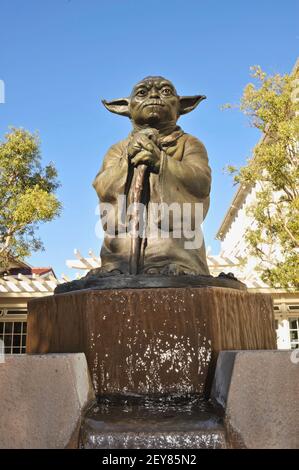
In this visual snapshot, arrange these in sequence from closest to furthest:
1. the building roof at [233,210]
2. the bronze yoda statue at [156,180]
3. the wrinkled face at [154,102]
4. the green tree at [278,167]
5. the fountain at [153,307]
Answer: the fountain at [153,307], the bronze yoda statue at [156,180], the wrinkled face at [154,102], the green tree at [278,167], the building roof at [233,210]

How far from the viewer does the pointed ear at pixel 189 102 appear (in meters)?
5.04

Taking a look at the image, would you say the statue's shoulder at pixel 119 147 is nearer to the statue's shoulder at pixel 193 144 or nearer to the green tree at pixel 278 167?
the statue's shoulder at pixel 193 144

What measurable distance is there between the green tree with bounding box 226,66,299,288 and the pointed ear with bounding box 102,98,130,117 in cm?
871

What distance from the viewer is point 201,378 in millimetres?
3160

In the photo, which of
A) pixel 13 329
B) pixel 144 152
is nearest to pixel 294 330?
pixel 13 329

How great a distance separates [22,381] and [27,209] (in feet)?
44.5

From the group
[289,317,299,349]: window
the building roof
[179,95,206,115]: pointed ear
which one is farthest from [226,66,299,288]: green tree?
the building roof

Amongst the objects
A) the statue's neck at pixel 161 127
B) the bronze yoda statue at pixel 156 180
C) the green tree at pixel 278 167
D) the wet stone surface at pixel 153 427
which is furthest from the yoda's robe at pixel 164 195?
the green tree at pixel 278 167

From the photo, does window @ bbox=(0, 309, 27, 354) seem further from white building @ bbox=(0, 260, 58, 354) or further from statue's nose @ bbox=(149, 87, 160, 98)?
statue's nose @ bbox=(149, 87, 160, 98)

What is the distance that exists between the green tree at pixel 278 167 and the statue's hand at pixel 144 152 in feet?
30.4

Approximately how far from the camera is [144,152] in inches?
166

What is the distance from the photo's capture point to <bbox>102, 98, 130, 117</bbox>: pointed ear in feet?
16.7

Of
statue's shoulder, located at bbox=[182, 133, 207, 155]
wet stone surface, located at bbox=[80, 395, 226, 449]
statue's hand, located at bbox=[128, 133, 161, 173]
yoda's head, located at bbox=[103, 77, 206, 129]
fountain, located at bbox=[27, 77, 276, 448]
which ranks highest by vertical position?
yoda's head, located at bbox=[103, 77, 206, 129]
